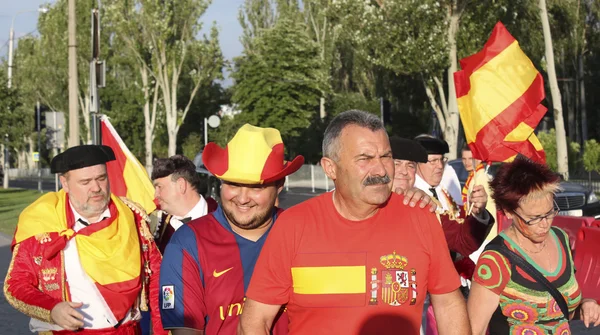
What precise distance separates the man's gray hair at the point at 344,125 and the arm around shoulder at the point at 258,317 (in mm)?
605

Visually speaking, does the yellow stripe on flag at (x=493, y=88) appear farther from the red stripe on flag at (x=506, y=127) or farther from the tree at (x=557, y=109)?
the tree at (x=557, y=109)

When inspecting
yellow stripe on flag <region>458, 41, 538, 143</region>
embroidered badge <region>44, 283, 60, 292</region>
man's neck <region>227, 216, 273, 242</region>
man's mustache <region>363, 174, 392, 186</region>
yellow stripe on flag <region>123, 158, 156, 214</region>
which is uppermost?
yellow stripe on flag <region>458, 41, 538, 143</region>

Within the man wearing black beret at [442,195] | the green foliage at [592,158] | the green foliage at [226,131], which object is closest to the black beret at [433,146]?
the man wearing black beret at [442,195]

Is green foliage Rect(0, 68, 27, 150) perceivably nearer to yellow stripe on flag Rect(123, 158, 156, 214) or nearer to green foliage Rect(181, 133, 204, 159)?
green foliage Rect(181, 133, 204, 159)

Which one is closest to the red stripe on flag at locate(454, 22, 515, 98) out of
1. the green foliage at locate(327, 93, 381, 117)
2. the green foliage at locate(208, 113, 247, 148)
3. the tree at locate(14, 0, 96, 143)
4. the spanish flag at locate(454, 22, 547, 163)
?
the spanish flag at locate(454, 22, 547, 163)

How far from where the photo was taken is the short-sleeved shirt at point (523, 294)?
12.8ft

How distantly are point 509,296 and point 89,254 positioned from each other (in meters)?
2.05

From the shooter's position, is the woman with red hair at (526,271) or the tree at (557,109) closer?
the woman with red hair at (526,271)

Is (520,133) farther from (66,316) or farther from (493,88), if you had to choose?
(66,316)

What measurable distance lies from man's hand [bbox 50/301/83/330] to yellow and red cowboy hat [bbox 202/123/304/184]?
96cm

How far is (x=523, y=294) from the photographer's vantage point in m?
3.92

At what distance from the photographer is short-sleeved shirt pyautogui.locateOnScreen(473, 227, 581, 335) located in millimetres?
3902

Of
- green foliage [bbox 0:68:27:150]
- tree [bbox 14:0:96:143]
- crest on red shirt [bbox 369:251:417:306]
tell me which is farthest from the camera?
tree [bbox 14:0:96:143]

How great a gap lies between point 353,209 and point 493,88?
2.62 metres
